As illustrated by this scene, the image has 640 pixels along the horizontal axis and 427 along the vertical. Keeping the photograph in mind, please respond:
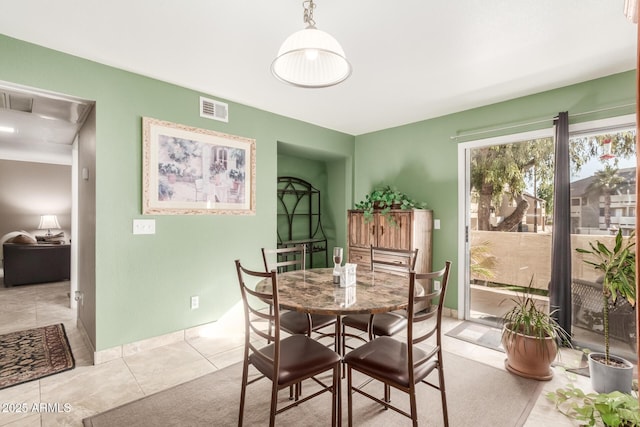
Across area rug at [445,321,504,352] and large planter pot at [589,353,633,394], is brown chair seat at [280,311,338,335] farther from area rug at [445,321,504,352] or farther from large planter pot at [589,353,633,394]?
large planter pot at [589,353,633,394]

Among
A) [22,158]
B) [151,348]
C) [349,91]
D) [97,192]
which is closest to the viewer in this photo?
[97,192]

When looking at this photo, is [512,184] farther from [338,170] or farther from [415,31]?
[338,170]

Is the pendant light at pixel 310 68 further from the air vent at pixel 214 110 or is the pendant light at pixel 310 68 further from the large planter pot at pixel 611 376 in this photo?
the large planter pot at pixel 611 376

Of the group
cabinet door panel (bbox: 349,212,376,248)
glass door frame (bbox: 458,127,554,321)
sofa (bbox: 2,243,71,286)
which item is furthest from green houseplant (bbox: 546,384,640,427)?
sofa (bbox: 2,243,71,286)

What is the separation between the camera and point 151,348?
279cm

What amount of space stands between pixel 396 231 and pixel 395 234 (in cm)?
4

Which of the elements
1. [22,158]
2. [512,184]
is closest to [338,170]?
[512,184]

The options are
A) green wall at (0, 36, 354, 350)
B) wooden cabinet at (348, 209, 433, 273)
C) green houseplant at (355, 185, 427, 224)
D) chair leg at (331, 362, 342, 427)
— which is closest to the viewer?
chair leg at (331, 362, 342, 427)

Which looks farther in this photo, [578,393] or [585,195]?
[585,195]

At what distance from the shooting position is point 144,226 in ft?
9.05

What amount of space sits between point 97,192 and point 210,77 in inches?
56.6

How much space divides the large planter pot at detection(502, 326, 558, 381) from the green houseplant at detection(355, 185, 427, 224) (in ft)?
5.80

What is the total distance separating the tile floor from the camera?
6.21 ft

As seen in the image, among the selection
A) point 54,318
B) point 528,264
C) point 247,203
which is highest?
point 247,203
